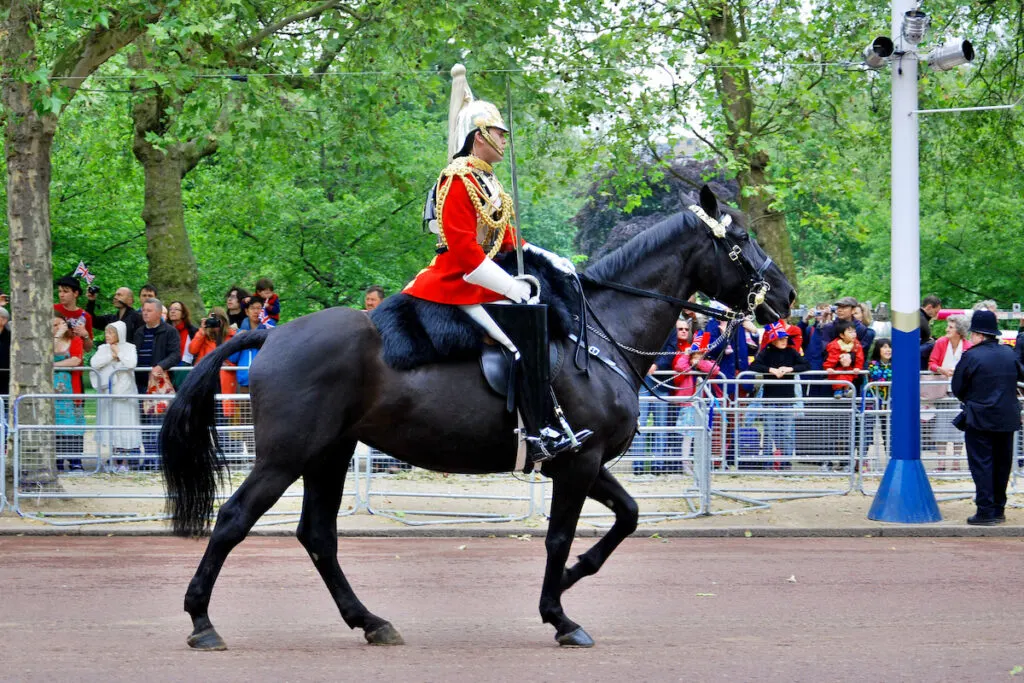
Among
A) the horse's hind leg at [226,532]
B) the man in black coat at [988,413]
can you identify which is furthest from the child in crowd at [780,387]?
the horse's hind leg at [226,532]

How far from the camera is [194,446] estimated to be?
287 inches

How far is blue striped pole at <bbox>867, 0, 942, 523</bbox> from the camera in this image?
11.9m

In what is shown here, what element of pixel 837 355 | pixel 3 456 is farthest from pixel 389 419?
pixel 837 355

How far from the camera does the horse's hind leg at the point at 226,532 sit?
6867mm

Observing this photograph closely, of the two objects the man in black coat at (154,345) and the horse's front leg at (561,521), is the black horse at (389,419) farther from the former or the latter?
the man in black coat at (154,345)

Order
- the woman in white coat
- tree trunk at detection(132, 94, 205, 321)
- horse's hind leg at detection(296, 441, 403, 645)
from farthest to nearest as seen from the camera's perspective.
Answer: tree trunk at detection(132, 94, 205, 321) → the woman in white coat → horse's hind leg at detection(296, 441, 403, 645)

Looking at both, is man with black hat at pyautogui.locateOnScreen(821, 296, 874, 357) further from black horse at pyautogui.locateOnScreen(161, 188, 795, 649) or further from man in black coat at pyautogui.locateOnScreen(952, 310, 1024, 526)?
black horse at pyautogui.locateOnScreen(161, 188, 795, 649)

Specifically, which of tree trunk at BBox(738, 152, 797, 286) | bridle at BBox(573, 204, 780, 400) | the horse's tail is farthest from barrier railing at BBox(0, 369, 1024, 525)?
tree trunk at BBox(738, 152, 797, 286)

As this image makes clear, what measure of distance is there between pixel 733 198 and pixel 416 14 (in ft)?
55.9

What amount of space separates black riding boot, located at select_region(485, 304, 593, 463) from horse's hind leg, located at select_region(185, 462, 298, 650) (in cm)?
129

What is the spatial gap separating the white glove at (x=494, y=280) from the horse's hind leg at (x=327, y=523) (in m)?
1.14

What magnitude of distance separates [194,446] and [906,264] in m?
7.20

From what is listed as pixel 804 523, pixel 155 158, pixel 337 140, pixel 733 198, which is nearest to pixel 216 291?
pixel 155 158

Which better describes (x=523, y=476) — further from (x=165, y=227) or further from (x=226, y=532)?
(x=165, y=227)
